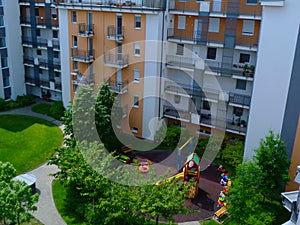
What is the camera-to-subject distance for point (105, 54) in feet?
102

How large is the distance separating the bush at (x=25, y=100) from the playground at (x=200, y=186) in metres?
18.2

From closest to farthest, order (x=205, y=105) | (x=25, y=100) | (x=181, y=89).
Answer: (x=181, y=89), (x=205, y=105), (x=25, y=100)

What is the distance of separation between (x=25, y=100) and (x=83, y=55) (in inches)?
A: 480

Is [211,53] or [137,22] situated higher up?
[137,22]

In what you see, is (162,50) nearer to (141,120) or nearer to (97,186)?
(141,120)

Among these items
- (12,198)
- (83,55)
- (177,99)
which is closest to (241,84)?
(177,99)

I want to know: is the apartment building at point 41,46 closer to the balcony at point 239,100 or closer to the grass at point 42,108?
the grass at point 42,108

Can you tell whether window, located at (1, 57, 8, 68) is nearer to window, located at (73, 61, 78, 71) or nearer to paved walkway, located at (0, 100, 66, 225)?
window, located at (73, 61, 78, 71)

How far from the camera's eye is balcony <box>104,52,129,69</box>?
1175 inches

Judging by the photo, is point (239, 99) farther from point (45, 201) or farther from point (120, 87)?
point (45, 201)

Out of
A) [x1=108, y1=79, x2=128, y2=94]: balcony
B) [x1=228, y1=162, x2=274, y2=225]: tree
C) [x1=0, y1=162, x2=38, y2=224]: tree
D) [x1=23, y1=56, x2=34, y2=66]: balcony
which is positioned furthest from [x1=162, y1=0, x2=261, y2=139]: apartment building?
[x1=23, y1=56, x2=34, y2=66]: balcony

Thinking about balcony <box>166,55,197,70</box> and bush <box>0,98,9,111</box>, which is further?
bush <box>0,98,9,111</box>

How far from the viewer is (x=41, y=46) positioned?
38.7 meters

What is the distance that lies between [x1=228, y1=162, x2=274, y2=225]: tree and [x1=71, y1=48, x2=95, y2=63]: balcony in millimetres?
18240
